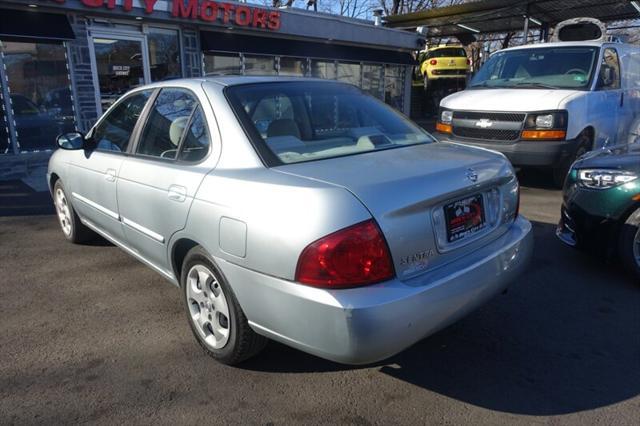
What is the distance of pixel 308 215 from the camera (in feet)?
6.66

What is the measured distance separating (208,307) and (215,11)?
10000mm

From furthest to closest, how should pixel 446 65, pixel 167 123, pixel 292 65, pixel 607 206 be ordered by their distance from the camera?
pixel 446 65 < pixel 292 65 < pixel 607 206 < pixel 167 123

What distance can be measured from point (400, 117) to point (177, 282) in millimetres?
1938

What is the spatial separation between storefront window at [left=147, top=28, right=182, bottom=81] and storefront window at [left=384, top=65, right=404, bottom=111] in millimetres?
8804

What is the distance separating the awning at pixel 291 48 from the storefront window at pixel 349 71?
291 mm

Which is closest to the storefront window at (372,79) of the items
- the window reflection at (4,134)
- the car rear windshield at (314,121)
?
the window reflection at (4,134)

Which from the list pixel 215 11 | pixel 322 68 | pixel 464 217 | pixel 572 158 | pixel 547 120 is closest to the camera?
pixel 464 217

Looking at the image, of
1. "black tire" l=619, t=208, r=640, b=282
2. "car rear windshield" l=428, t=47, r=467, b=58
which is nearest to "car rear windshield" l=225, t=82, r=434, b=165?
"black tire" l=619, t=208, r=640, b=282

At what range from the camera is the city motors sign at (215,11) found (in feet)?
31.0

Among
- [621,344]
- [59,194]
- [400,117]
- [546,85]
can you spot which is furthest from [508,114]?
[59,194]

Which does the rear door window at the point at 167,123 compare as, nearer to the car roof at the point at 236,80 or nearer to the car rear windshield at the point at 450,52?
the car roof at the point at 236,80

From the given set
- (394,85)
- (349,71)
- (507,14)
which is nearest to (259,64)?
(349,71)

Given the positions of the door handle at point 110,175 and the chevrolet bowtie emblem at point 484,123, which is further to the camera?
the chevrolet bowtie emblem at point 484,123

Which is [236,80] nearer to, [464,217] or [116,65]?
[464,217]
